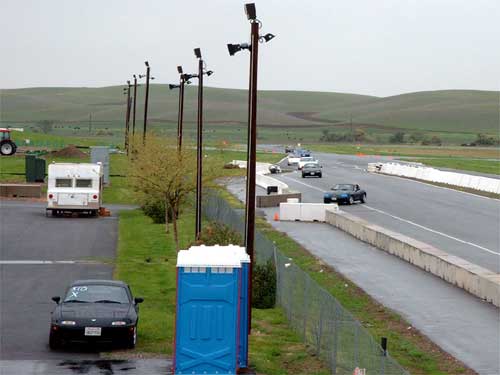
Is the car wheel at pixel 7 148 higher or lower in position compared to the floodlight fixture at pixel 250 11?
lower

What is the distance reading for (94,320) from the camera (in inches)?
811

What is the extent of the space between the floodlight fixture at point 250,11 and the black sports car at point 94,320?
6.92 meters

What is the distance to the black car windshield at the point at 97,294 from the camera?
71.2ft

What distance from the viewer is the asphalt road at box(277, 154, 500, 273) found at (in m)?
43.4

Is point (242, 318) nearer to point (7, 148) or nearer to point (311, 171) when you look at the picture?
point (7, 148)

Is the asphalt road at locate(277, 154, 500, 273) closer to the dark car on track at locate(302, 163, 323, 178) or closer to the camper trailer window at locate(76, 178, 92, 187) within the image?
the dark car on track at locate(302, 163, 323, 178)

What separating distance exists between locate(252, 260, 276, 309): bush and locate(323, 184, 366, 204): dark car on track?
3761 cm

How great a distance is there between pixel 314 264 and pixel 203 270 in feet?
61.0

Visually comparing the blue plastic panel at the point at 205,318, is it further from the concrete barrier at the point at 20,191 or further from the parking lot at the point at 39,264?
the concrete barrier at the point at 20,191

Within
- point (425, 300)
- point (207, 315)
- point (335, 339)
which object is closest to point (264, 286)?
point (425, 300)

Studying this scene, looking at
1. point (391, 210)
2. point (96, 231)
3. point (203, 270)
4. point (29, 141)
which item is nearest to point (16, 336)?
point (203, 270)

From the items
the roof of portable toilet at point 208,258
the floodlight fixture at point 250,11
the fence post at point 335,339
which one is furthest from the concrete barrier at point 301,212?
the roof of portable toilet at point 208,258

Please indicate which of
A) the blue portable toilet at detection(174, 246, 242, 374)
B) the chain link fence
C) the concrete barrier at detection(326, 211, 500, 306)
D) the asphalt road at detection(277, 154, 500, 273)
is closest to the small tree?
the concrete barrier at detection(326, 211, 500, 306)

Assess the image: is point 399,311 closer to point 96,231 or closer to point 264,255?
point 264,255
